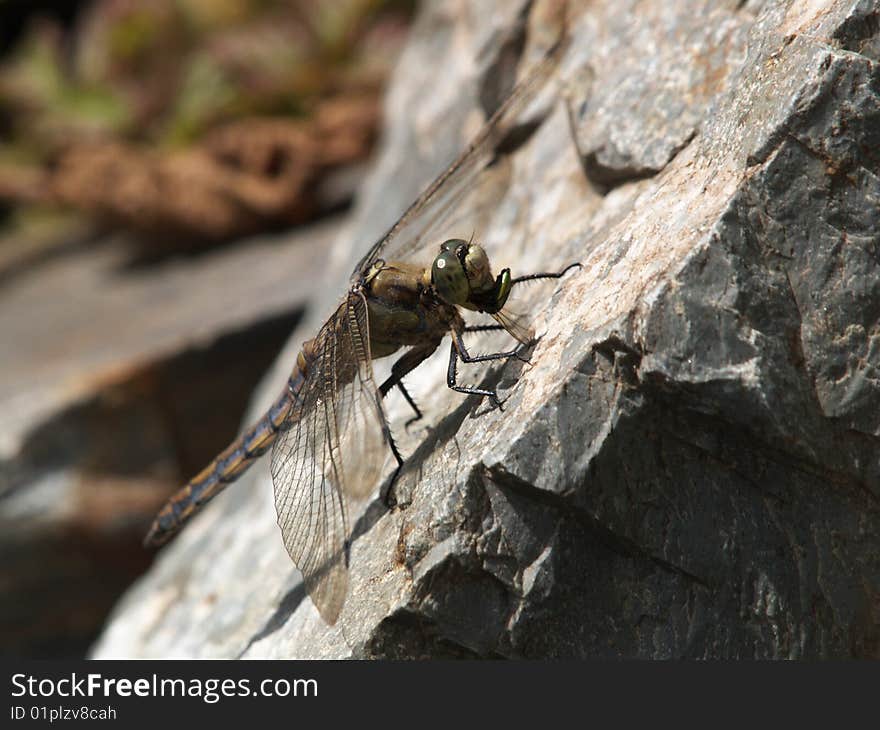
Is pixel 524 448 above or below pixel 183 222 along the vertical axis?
below

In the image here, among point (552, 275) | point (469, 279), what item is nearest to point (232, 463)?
point (469, 279)

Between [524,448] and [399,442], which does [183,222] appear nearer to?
[399,442]

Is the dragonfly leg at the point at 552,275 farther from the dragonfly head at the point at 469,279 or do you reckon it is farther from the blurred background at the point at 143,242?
the blurred background at the point at 143,242

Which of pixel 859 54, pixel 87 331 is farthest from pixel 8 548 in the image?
pixel 859 54

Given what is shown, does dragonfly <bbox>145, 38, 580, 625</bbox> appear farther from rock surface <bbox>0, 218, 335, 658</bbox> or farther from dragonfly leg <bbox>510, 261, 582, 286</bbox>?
rock surface <bbox>0, 218, 335, 658</bbox>

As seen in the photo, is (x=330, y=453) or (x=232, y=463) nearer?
(x=330, y=453)

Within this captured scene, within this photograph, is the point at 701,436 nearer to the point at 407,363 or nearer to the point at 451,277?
the point at 451,277

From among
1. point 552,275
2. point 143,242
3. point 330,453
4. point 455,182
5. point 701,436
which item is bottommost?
point 701,436
